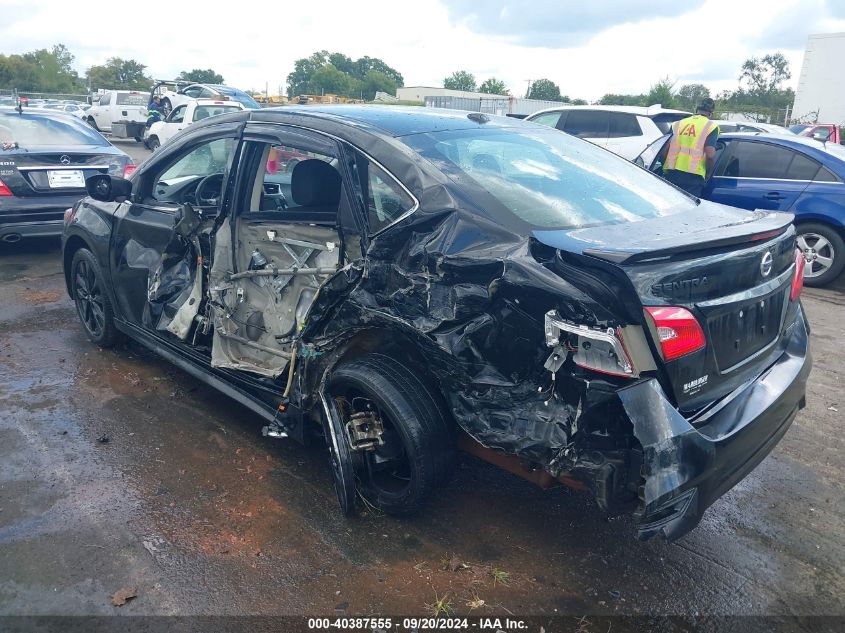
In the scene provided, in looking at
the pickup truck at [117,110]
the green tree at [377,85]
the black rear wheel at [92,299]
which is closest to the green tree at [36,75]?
the green tree at [377,85]

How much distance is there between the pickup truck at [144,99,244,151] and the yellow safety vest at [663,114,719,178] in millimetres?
9126

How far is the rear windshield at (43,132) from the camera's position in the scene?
7.39 metres

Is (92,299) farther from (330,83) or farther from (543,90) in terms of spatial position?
(330,83)

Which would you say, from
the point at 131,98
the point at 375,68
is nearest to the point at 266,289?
the point at 131,98

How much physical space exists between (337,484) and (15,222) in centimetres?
572

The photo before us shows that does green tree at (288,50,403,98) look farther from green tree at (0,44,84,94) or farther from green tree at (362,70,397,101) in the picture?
green tree at (0,44,84,94)

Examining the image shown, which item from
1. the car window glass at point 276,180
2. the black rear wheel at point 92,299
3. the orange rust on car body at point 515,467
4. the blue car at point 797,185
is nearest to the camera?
the orange rust on car body at point 515,467

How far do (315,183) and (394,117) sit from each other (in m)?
0.53

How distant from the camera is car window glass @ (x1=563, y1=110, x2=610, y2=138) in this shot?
10875mm

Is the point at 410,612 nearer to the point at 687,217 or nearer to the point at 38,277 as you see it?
the point at 687,217

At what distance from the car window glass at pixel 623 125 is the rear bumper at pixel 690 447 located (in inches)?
345

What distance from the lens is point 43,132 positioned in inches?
304

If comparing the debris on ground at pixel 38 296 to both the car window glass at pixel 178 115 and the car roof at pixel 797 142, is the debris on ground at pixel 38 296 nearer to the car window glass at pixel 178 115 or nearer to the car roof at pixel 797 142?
the car roof at pixel 797 142

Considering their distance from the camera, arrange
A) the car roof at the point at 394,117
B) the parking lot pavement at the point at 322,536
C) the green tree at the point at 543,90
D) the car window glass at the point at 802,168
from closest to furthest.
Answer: the parking lot pavement at the point at 322,536
the car roof at the point at 394,117
the car window glass at the point at 802,168
the green tree at the point at 543,90
